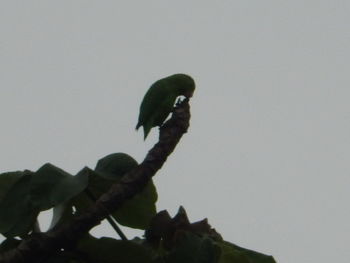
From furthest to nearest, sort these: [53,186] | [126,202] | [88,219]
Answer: [126,202] → [53,186] → [88,219]

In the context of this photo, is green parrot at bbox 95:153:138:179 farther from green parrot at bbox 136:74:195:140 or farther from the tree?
green parrot at bbox 136:74:195:140

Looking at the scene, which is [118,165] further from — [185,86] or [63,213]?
[185,86]

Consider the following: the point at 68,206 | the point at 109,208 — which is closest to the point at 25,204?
the point at 68,206

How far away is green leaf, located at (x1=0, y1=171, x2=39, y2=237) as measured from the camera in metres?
2.48

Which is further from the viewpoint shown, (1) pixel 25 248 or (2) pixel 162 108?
(2) pixel 162 108

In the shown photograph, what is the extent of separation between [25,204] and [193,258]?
0.52m

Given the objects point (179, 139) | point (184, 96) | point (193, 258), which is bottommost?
point (193, 258)

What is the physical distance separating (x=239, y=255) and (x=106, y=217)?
38 centimetres

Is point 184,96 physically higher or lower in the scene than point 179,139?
higher

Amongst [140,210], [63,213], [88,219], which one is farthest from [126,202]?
[88,219]

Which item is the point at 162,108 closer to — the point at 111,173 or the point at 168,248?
the point at 111,173

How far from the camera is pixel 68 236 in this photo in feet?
7.68

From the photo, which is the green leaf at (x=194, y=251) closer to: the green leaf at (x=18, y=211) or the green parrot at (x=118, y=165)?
the green parrot at (x=118, y=165)

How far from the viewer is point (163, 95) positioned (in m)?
2.72
